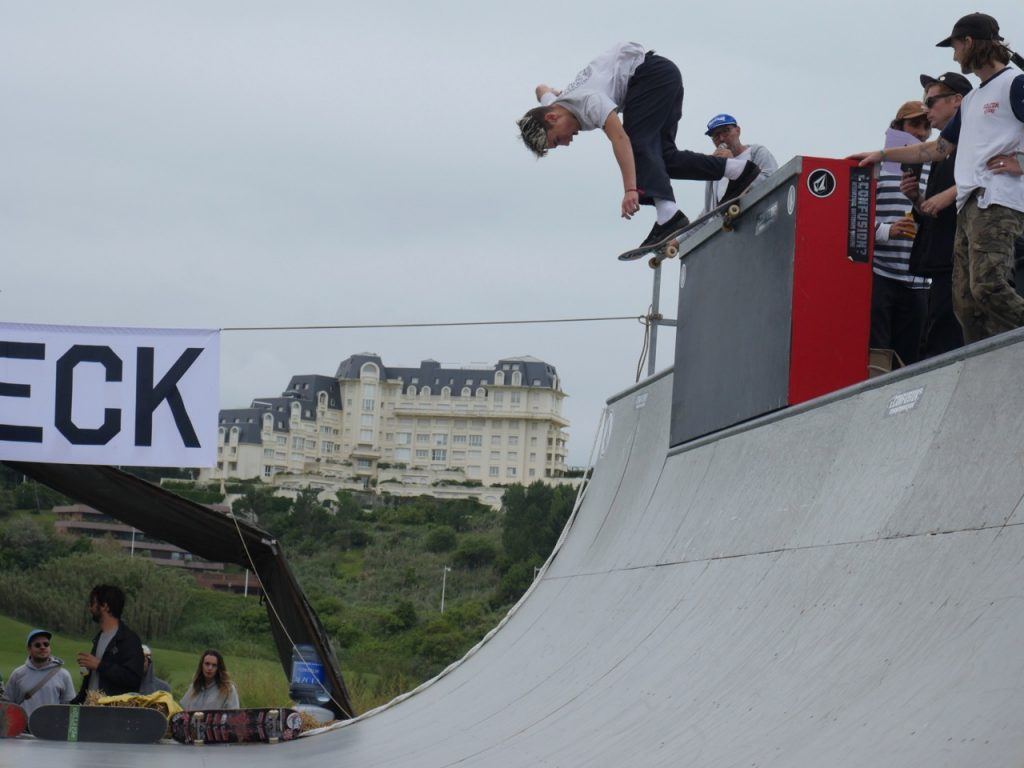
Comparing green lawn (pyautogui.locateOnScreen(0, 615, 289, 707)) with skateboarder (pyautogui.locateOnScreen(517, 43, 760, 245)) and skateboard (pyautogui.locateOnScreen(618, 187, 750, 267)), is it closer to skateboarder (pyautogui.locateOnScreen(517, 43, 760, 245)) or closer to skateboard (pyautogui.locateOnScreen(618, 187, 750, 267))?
skateboard (pyautogui.locateOnScreen(618, 187, 750, 267))

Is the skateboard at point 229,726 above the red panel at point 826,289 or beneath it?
beneath

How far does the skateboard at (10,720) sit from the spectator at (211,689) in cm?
125

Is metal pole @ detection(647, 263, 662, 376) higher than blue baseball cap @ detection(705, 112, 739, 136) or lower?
lower

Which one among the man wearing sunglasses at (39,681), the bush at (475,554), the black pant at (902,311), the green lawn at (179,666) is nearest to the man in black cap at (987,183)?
the black pant at (902,311)

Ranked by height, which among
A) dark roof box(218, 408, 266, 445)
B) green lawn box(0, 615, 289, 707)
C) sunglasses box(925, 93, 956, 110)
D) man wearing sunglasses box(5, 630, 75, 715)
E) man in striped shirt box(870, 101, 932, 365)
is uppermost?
dark roof box(218, 408, 266, 445)

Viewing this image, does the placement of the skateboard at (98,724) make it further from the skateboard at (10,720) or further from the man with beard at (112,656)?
the man with beard at (112,656)

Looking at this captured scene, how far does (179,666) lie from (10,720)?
94.9ft

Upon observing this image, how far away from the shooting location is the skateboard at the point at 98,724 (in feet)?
25.5

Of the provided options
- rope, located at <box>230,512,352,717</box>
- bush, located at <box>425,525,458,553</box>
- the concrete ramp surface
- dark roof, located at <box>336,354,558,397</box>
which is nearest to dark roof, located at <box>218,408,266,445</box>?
dark roof, located at <box>336,354,558,397</box>

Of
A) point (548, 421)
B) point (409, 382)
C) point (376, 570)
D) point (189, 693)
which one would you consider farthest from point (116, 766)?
point (409, 382)

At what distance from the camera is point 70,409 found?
8.87m

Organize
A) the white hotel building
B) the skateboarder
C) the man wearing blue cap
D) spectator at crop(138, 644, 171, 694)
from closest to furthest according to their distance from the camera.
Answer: the skateboarder < the man wearing blue cap < spectator at crop(138, 644, 171, 694) < the white hotel building

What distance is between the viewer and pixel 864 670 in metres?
3.22

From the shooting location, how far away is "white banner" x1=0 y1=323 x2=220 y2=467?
8820 mm
